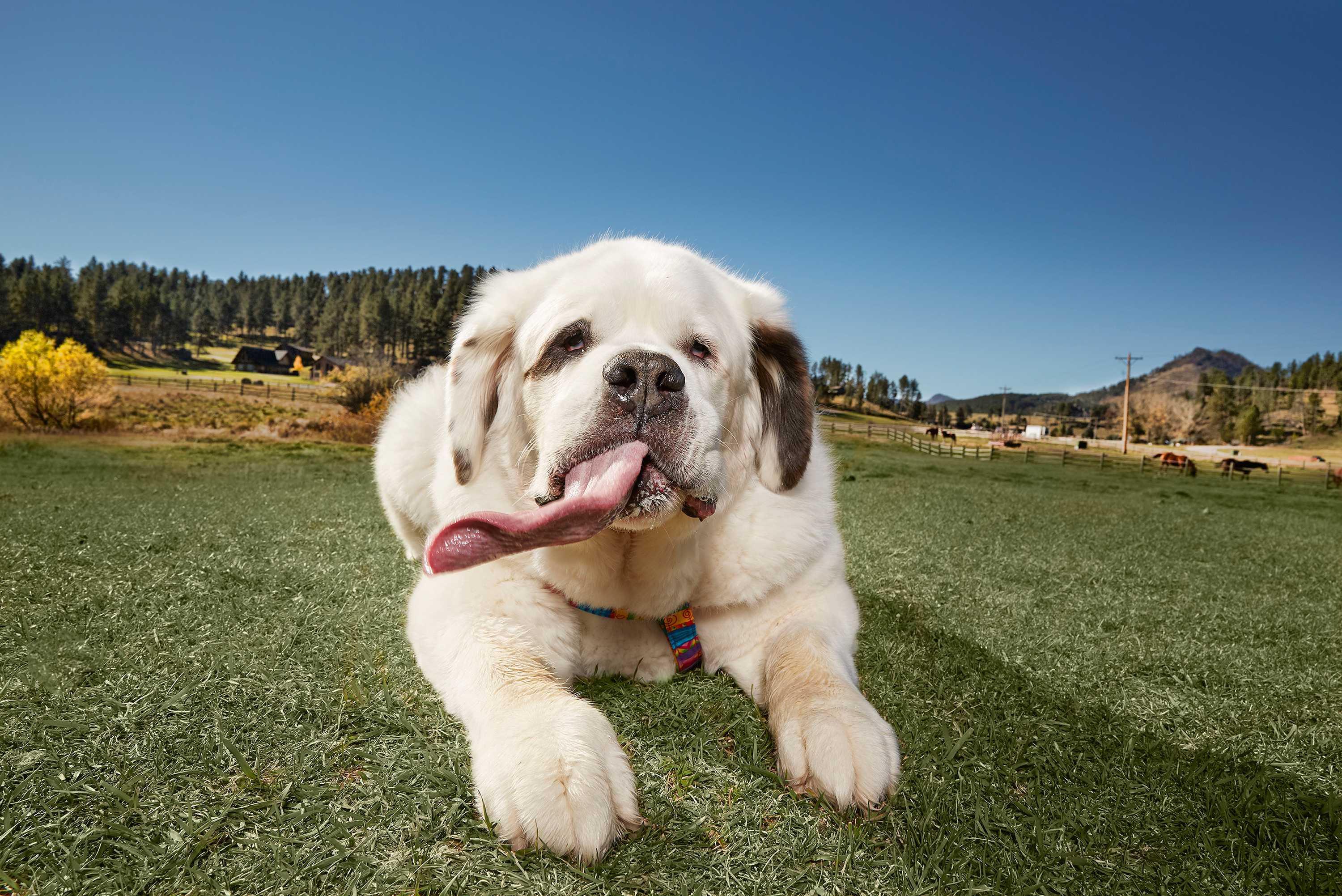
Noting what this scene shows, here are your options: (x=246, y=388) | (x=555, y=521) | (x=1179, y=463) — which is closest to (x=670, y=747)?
(x=555, y=521)

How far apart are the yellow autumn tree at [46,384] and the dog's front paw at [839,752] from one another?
16.3m

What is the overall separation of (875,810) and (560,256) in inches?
93.4

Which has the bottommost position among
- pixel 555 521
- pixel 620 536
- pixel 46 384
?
pixel 620 536

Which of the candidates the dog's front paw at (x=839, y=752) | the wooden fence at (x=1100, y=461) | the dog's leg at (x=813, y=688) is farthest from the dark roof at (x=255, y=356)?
the dog's front paw at (x=839, y=752)

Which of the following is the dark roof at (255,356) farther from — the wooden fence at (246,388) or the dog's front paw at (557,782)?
the dog's front paw at (557,782)

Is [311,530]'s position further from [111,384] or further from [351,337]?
[351,337]

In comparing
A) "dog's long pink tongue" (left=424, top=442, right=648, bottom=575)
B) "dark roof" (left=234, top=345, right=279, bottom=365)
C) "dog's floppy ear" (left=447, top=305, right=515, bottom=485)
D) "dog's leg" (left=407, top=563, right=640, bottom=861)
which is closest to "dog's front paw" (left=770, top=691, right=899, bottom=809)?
"dog's leg" (left=407, top=563, right=640, bottom=861)

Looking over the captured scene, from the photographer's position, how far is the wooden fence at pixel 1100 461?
25.5 metres

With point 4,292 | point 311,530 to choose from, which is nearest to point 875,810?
point 311,530

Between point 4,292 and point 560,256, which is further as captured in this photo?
point 4,292

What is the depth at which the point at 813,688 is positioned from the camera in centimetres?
190

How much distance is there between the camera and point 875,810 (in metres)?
1.57

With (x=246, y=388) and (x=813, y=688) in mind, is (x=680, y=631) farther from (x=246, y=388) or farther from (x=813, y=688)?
(x=246, y=388)

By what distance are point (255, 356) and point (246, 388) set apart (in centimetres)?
5238
